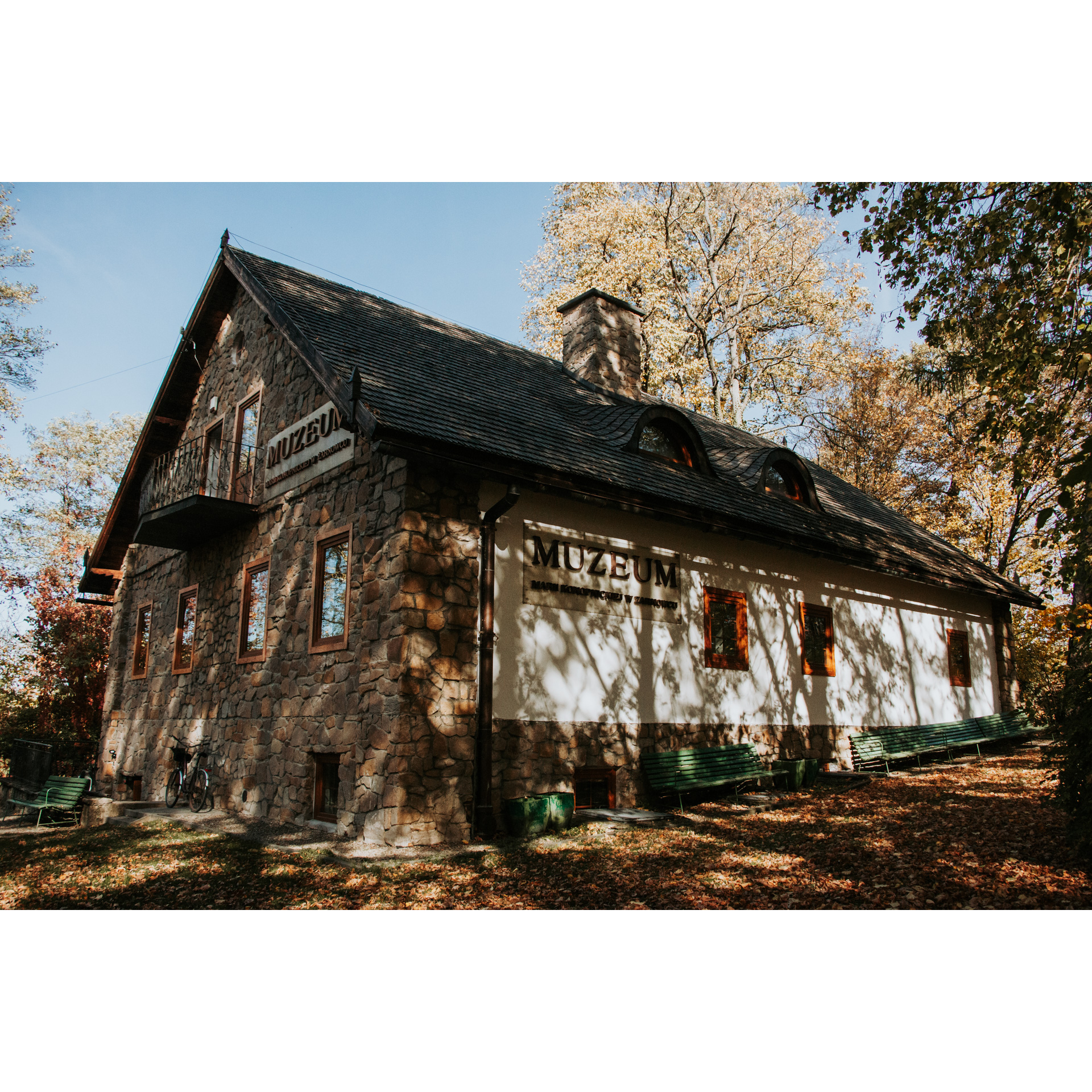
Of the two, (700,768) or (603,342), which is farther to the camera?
(603,342)

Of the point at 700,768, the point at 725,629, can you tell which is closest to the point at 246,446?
the point at 725,629

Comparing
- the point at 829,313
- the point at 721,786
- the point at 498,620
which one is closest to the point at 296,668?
the point at 498,620

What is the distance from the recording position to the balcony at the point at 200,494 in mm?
12055

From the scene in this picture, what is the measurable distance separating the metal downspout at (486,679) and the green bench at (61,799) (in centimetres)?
733

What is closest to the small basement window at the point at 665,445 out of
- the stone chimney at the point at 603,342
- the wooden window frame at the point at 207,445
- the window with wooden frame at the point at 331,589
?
the stone chimney at the point at 603,342

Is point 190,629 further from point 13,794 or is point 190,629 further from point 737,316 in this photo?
point 737,316

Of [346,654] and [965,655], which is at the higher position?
[965,655]

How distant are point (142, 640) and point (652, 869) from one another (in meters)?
13.0

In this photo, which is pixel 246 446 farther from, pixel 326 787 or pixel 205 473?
pixel 326 787

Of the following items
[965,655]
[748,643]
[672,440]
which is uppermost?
[672,440]

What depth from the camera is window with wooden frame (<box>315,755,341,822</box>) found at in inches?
378

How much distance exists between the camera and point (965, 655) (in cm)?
1808

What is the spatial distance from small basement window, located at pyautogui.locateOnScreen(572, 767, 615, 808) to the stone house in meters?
0.05

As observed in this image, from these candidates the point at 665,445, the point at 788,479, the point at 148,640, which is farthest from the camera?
the point at 148,640
